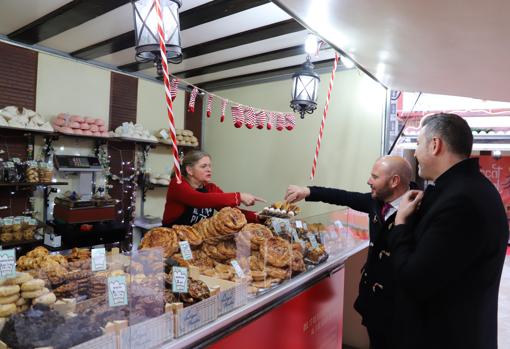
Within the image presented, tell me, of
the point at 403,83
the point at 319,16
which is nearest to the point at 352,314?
the point at 403,83

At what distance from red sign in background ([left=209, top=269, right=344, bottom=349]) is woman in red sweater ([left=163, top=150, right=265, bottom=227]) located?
0.76 metres

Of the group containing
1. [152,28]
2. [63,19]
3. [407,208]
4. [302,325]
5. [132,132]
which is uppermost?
[63,19]

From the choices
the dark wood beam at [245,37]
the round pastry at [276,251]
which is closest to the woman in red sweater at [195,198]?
the round pastry at [276,251]

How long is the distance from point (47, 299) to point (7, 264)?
0.57 ft

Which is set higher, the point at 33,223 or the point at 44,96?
the point at 44,96

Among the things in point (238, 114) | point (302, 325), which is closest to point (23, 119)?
point (238, 114)

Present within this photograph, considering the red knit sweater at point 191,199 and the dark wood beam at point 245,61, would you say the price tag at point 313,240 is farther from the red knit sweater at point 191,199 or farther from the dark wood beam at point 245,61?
the dark wood beam at point 245,61

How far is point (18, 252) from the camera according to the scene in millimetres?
4066

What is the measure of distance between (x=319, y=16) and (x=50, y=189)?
406 cm

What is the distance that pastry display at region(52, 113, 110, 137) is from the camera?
4.43 meters

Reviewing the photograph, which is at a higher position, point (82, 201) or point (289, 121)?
point (289, 121)

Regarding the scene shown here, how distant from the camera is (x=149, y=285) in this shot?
4.81 feet

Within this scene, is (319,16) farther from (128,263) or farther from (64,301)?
(64,301)

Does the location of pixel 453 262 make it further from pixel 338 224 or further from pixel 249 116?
pixel 249 116
